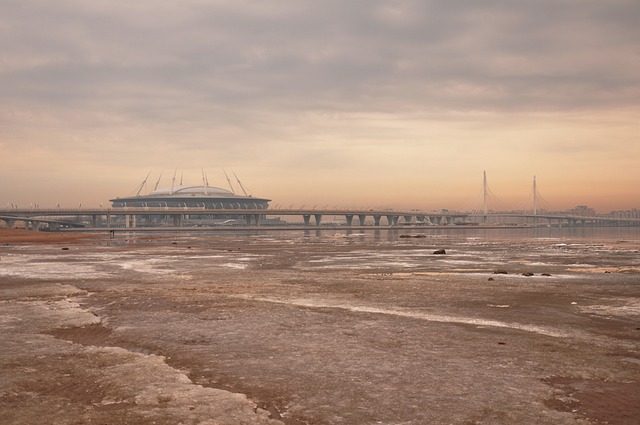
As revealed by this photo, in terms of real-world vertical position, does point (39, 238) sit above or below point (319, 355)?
below

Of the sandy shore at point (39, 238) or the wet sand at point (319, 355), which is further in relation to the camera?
the sandy shore at point (39, 238)

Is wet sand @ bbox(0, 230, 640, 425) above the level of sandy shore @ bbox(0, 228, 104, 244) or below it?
above

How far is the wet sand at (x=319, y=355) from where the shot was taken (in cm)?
792

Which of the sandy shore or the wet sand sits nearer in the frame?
the wet sand

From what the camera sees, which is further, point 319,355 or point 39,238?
point 39,238

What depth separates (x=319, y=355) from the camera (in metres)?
11.2

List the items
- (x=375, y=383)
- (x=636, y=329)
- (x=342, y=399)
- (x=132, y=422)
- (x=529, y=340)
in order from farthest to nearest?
1. (x=636, y=329)
2. (x=529, y=340)
3. (x=375, y=383)
4. (x=342, y=399)
5. (x=132, y=422)

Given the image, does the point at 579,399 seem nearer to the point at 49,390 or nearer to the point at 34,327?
the point at 49,390

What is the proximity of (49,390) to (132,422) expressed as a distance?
2.21 metres

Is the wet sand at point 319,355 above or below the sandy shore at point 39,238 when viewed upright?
above

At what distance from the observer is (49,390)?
875 cm

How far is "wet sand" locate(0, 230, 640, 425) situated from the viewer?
792 cm

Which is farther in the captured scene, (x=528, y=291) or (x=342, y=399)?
(x=528, y=291)

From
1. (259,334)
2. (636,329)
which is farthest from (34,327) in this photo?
(636,329)
